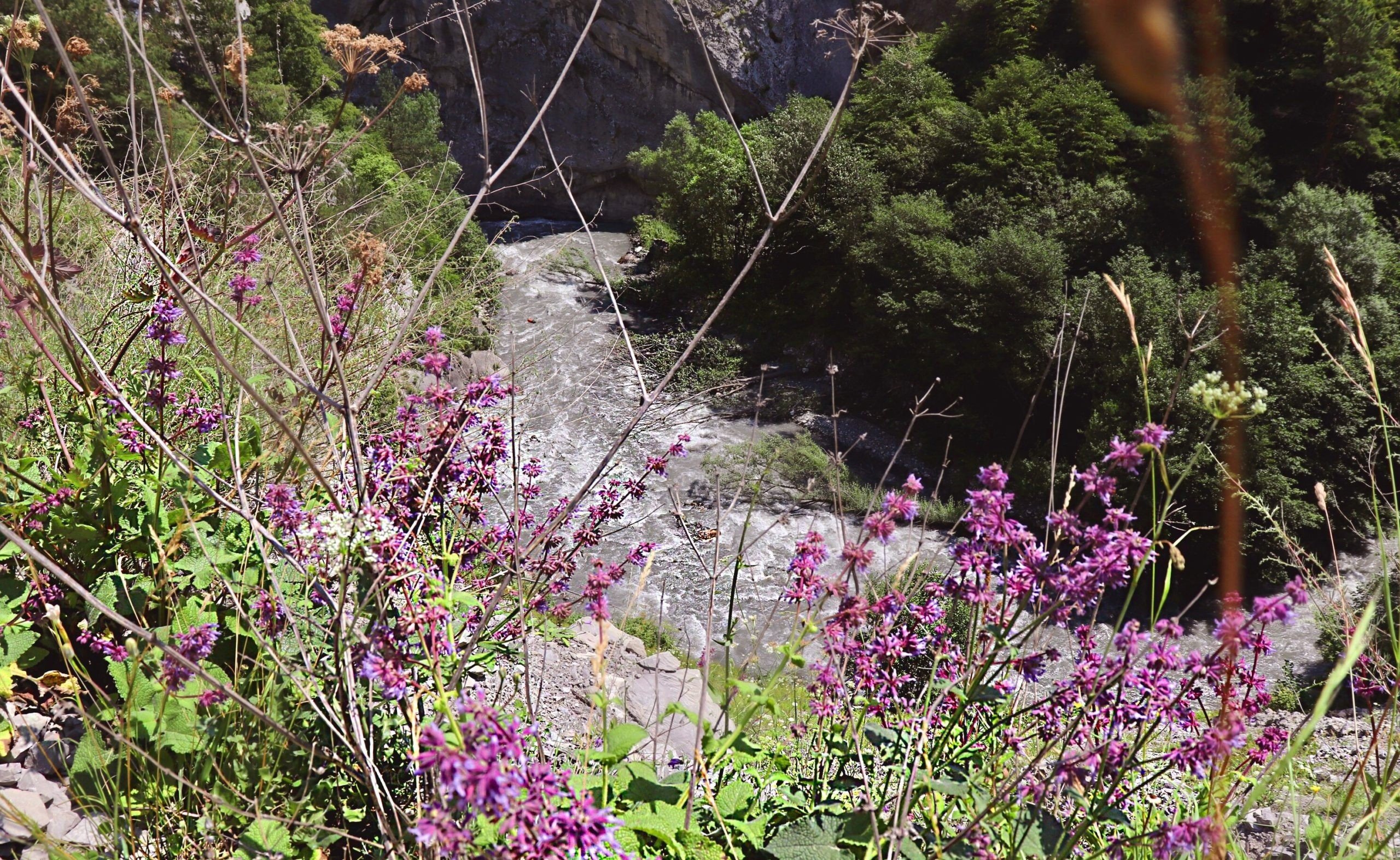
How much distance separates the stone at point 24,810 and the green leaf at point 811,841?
39.7 inches

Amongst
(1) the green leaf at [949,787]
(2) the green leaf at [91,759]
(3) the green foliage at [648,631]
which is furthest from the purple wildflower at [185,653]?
(3) the green foliage at [648,631]

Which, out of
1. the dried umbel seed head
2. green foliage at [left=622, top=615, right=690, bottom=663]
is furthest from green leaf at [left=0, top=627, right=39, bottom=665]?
green foliage at [left=622, top=615, right=690, bottom=663]

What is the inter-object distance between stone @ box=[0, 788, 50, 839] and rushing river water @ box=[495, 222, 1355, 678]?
1.44 m

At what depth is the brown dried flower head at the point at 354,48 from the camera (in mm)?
1214

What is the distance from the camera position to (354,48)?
1.23 metres

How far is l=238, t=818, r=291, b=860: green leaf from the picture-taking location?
3.50 feet

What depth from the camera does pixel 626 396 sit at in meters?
8.70

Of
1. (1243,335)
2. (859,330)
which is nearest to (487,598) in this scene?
(1243,335)

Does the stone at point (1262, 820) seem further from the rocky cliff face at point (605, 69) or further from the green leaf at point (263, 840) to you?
the rocky cliff face at point (605, 69)

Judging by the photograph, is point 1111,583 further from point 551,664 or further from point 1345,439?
point 1345,439

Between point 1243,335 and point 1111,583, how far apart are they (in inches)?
254

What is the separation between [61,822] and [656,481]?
609 cm

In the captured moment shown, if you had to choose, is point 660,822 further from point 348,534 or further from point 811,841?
point 348,534

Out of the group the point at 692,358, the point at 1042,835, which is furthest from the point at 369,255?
the point at 692,358
